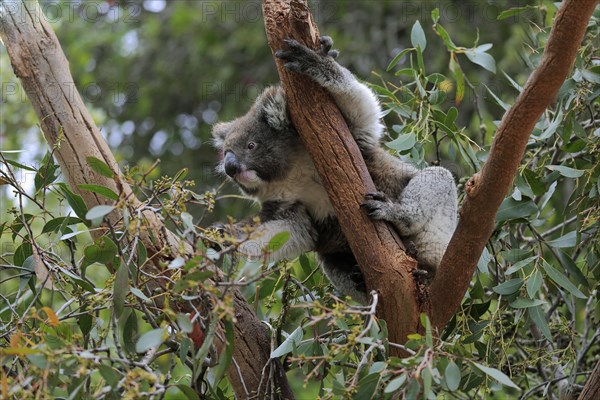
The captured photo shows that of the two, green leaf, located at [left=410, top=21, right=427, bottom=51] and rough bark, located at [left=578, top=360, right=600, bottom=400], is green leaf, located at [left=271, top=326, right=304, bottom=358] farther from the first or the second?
green leaf, located at [left=410, top=21, right=427, bottom=51]

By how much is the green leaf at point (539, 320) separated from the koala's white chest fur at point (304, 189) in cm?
110

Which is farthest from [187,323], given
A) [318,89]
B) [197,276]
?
Result: [318,89]

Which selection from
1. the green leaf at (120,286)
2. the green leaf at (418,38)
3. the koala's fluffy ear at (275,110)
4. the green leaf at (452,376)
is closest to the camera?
the green leaf at (452,376)

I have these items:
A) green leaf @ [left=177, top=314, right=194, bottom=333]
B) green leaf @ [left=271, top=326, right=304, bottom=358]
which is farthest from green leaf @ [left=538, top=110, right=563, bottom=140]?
green leaf @ [left=177, top=314, right=194, bottom=333]

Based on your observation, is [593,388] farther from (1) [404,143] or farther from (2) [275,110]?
(2) [275,110]

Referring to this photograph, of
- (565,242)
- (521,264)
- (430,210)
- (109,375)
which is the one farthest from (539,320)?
(109,375)

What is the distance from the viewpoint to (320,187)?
359 cm

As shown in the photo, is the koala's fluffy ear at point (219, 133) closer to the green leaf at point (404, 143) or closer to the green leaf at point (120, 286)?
the green leaf at point (404, 143)

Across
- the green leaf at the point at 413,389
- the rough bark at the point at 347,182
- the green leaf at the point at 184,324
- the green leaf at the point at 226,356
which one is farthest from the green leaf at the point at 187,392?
the rough bark at the point at 347,182

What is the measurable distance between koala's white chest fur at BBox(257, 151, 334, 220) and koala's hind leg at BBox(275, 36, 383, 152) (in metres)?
0.32

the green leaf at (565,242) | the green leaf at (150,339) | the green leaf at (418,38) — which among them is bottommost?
the green leaf at (565,242)

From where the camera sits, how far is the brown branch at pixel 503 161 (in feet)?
7.15

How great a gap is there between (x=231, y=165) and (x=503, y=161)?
1.61m

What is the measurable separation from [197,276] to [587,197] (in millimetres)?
1840
